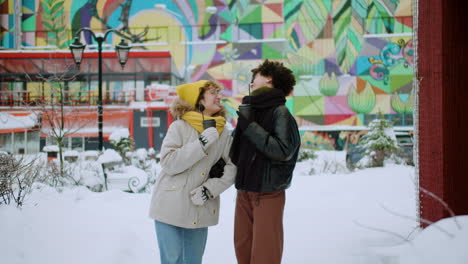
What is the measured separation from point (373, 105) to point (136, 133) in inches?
528

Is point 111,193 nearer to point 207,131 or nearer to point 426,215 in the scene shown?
point 207,131

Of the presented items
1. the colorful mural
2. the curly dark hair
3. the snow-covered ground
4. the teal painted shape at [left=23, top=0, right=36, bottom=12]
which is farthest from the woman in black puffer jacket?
the teal painted shape at [left=23, top=0, right=36, bottom=12]

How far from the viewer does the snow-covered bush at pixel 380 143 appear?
10.2 m

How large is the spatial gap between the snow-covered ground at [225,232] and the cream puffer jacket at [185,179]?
98cm

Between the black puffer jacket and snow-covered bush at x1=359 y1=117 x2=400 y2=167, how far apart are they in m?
8.45

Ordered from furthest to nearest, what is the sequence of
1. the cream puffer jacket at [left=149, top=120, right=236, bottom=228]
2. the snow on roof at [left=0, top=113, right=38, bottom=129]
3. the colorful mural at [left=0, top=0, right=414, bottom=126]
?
1. the colorful mural at [left=0, top=0, right=414, bottom=126]
2. the snow on roof at [left=0, top=113, right=38, bottom=129]
3. the cream puffer jacket at [left=149, top=120, right=236, bottom=228]

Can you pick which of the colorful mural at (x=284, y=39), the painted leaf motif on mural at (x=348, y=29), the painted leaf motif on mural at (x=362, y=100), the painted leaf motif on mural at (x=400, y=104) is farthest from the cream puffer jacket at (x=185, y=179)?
the painted leaf motif on mural at (x=400, y=104)

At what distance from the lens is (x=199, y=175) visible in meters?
2.51

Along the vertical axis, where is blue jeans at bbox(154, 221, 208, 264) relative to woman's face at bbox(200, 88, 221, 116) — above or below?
below

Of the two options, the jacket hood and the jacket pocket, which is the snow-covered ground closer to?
the jacket pocket

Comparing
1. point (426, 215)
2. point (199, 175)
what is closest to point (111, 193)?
point (199, 175)

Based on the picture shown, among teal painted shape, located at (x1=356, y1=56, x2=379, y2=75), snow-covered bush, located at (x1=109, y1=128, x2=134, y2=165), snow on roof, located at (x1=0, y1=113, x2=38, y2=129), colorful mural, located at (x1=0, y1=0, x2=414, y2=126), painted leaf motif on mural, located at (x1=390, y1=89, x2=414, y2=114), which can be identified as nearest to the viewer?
snow-covered bush, located at (x1=109, y1=128, x2=134, y2=165)

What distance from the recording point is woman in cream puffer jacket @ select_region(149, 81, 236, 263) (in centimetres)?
240

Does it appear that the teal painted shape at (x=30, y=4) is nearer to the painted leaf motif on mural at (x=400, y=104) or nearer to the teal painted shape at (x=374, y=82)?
the teal painted shape at (x=374, y=82)
